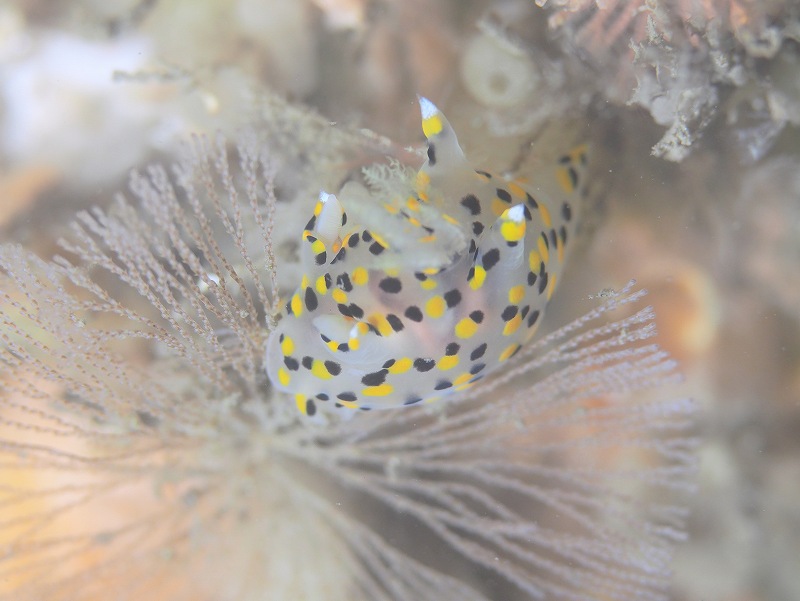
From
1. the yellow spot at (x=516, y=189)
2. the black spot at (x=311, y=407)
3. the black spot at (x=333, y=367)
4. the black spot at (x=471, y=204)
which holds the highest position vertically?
the yellow spot at (x=516, y=189)

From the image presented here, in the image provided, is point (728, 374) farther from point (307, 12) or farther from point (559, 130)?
point (307, 12)

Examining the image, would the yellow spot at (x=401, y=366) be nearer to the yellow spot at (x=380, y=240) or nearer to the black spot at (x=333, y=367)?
the black spot at (x=333, y=367)

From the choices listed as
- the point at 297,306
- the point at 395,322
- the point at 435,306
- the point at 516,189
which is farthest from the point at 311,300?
the point at 516,189

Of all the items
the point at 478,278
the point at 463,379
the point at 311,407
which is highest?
the point at 478,278

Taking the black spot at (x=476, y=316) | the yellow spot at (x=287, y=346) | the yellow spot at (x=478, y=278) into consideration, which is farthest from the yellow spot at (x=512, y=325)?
the yellow spot at (x=287, y=346)

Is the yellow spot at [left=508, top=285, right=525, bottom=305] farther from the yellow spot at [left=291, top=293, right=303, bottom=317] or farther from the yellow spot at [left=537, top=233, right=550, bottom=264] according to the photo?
the yellow spot at [left=291, top=293, right=303, bottom=317]

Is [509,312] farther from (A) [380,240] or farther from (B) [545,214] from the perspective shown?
(A) [380,240]

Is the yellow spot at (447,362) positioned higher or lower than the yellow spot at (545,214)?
lower

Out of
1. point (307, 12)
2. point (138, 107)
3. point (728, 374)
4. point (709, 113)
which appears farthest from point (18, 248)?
point (728, 374)
